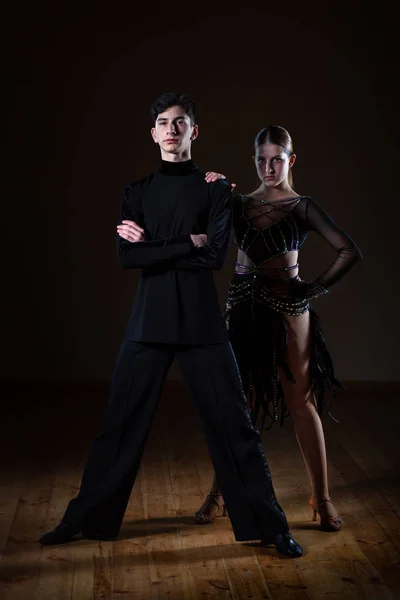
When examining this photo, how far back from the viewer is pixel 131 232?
10.5 ft

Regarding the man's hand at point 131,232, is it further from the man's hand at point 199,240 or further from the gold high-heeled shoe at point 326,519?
the gold high-heeled shoe at point 326,519

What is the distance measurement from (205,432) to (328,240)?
85 cm

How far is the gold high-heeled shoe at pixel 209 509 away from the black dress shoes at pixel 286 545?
0.42m

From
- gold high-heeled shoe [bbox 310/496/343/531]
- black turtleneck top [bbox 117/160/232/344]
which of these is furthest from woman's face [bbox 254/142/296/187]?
gold high-heeled shoe [bbox 310/496/343/531]

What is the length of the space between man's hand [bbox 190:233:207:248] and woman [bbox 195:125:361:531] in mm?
376

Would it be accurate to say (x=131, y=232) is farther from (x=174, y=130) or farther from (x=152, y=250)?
(x=174, y=130)

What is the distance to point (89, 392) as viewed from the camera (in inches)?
256

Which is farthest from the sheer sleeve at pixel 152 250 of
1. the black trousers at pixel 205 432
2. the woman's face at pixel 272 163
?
the woman's face at pixel 272 163

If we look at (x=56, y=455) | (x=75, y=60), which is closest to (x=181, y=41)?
(x=75, y=60)

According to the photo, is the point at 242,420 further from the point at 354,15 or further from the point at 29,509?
the point at 354,15

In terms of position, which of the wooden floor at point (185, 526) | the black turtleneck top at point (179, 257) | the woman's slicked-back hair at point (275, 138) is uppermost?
the woman's slicked-back hair at point (275, 138)

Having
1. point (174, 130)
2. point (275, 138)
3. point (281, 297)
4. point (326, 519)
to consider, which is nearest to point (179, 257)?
point (174, 130)

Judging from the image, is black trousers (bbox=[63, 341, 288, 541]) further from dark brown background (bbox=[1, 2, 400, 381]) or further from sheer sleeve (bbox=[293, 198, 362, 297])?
dark brown background (bbox=[1, 2, 400, 381])

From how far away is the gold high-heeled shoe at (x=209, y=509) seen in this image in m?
3.66
